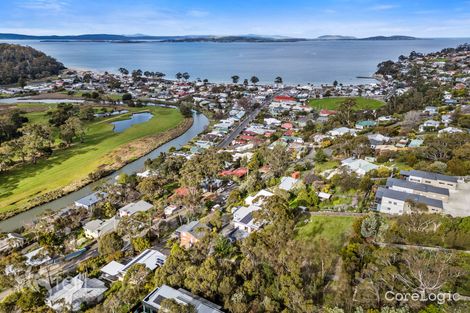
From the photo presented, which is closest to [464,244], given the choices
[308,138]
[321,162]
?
[321,162]

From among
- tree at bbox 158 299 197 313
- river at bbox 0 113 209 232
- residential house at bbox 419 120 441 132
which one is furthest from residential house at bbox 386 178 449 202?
river at bbox 0 113 209 232

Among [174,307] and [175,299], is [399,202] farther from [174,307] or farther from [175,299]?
[174,307]

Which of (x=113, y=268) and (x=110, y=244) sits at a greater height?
(x=110, y=244)

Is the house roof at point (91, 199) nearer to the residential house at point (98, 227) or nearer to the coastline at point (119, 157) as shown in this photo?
the residential house at point (98, 227)

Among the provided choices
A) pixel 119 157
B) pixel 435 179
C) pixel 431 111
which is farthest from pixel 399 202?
pixel 431 111

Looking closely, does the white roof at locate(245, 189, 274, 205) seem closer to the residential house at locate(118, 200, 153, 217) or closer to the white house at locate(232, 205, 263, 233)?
the white house at locate(232, 205, 263, 233)

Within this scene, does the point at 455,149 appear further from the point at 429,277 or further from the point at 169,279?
the point at 169,279
